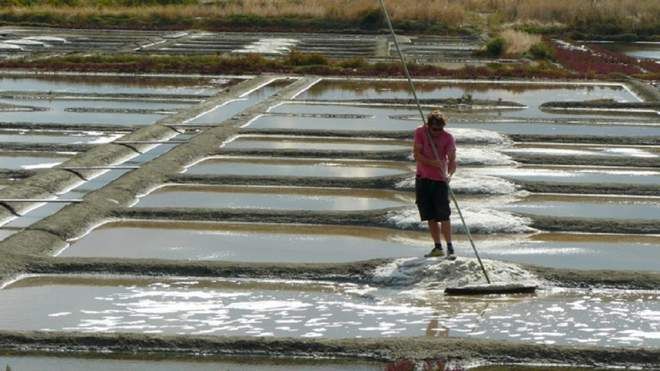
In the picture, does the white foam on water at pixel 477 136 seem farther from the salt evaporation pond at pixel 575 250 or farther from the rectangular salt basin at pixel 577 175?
the salt evaporation pond at pixel 575 250

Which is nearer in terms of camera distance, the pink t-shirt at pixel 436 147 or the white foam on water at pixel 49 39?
the pink t-shirt at pixel 436 147

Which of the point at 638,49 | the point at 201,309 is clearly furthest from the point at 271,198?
the point at 638,49

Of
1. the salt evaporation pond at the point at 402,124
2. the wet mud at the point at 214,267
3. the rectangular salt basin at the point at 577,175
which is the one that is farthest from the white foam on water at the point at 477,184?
the salt evaporation pond at the point at 402,124

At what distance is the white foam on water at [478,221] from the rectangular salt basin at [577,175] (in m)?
1.84

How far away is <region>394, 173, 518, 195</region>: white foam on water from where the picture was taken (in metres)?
9.85

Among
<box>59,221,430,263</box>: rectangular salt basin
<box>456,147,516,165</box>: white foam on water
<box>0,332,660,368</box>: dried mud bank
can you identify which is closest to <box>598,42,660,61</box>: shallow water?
<box>456,147,516,165</box>: white foam on water

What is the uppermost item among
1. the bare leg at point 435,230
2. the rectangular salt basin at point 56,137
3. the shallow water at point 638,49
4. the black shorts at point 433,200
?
the black shorts at point 433,200

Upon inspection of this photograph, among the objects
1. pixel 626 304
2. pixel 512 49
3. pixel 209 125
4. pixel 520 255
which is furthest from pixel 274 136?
pixel 512 49

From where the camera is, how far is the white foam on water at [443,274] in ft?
22.8

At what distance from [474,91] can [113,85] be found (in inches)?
216

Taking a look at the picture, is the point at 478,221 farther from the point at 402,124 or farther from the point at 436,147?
the point at 402,124

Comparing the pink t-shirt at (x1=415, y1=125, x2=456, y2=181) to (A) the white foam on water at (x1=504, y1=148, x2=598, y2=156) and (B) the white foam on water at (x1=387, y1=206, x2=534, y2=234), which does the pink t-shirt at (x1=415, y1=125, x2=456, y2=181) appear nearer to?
(B) the white foam on water at (x1=387, y1=206, x2=534, y2=234)

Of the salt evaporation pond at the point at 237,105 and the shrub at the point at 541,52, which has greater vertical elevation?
the salt evaporation pond at the point at 237,105

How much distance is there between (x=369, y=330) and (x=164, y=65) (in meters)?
15.7
